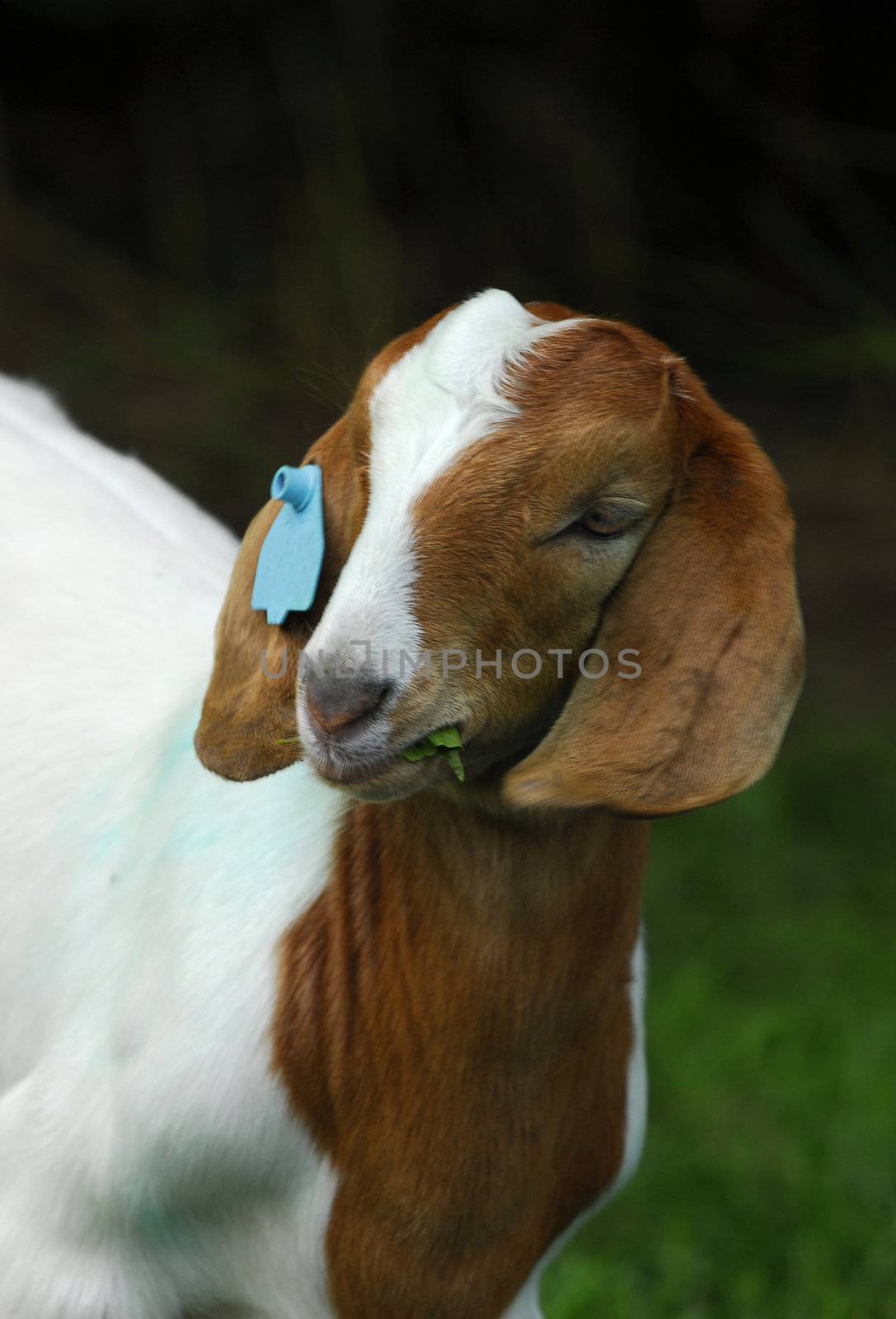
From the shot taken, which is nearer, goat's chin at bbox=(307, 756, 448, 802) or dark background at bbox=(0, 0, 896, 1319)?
goat's chin at bbox=(307, 756, 448, 802)

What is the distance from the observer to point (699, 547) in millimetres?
1844

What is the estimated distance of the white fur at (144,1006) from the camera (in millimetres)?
2113

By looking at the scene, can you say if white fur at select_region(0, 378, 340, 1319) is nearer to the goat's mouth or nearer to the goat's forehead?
the goat's mouth

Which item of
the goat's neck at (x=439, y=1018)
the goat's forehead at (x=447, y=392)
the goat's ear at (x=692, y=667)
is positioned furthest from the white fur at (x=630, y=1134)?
the goat's forehead at (x=447, y=392)

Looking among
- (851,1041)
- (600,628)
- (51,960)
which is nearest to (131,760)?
(51,960)

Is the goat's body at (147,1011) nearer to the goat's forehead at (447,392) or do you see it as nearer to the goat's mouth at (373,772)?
the goat's mouth at (373,772)

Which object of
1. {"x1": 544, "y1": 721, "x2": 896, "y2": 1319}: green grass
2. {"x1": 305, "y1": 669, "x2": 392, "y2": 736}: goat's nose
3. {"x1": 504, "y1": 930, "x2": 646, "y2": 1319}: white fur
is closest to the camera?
{"x1": 305, "y1": 669, "x2": 392, "y2": 736}: goat's nose

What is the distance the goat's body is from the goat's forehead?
1.80 feet

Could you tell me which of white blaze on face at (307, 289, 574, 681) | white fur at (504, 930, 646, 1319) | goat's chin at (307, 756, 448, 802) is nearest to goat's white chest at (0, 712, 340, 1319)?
white fur at (504, 930, 646, 1319)

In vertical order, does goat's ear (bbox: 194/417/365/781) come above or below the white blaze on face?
below

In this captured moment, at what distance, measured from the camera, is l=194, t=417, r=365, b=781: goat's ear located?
1.99 meters

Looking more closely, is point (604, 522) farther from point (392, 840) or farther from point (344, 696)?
point (392, 840)

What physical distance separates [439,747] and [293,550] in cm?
32

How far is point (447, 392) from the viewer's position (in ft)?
6.00
